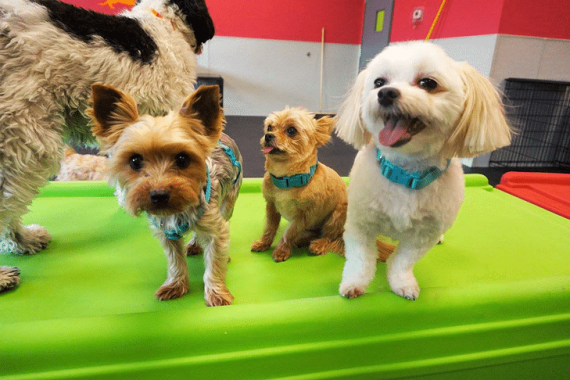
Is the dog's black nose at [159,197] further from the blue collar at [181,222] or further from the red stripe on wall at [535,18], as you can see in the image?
the red stripe on wall at [535,18]

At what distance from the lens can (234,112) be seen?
656 cm

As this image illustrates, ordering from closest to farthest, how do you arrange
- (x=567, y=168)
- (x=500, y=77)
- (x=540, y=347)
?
(x=540, y=347) → (x=500, y=77) → (x=567, y=168)

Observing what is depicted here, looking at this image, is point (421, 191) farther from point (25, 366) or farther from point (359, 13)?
point (359, 13)

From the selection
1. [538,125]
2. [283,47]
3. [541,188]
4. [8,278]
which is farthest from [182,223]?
[283,47]

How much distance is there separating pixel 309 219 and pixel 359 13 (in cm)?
591

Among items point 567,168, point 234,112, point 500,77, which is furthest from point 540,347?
point 234,112

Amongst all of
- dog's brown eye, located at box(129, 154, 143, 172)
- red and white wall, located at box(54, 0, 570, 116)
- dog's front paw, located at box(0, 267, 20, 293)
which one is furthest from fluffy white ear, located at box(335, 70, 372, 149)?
red and white wall, located at box(54, 0, 570, 116)

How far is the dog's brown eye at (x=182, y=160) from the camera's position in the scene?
1042 millimetres

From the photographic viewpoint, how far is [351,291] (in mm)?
1182

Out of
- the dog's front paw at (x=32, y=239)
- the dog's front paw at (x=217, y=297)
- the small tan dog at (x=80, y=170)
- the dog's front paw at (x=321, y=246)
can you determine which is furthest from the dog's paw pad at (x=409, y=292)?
the small tan dog at (x=80, y=170)

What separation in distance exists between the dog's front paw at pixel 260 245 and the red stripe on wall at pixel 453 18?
3.11 metres

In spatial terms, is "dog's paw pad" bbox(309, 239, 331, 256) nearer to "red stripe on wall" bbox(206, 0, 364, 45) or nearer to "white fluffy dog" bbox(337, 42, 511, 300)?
"white fluffy dog" bbox(337, 42, 511, 300)

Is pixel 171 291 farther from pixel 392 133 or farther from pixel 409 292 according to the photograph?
pixel 392 133

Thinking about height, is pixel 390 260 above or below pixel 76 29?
below
